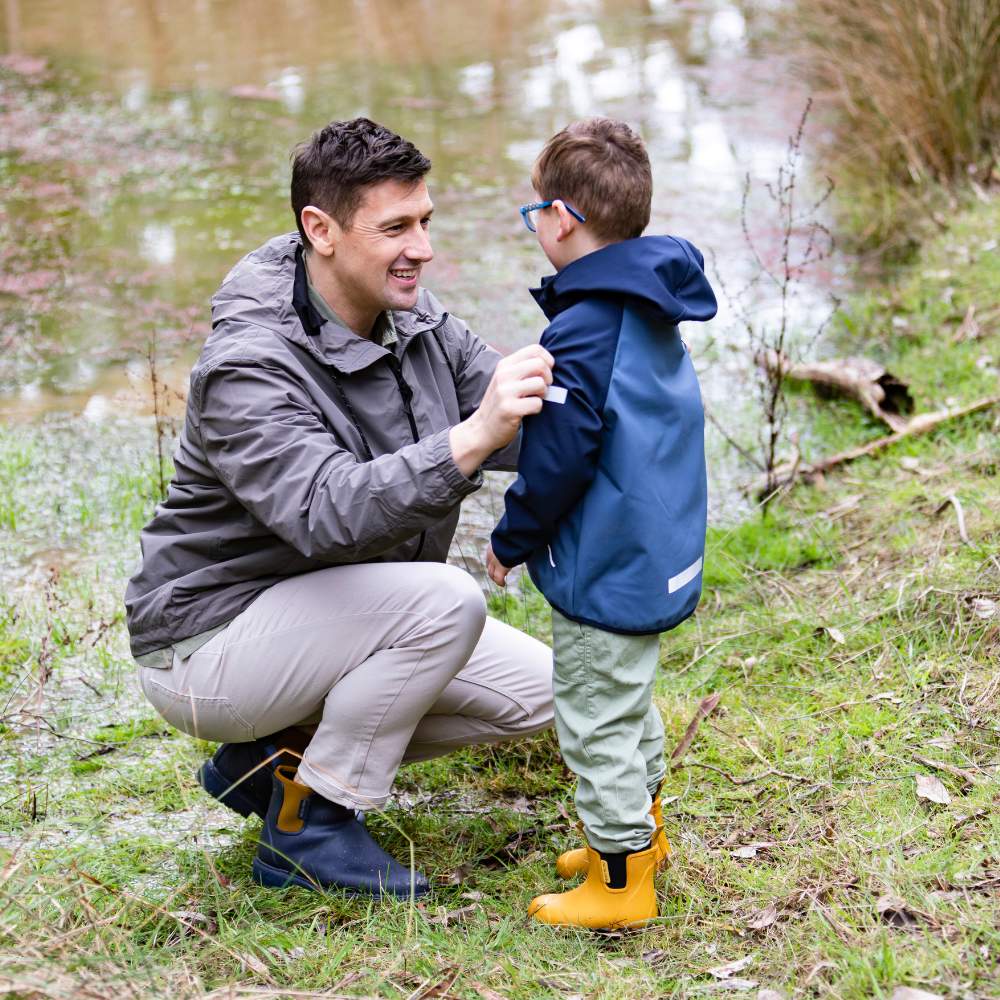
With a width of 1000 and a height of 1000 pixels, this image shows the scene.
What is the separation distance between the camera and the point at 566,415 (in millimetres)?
2252

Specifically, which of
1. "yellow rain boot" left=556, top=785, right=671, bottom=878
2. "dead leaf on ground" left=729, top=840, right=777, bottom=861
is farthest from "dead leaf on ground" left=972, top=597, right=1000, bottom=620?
"yellow rain boot" left=556, top=785, right=671, bottom=878

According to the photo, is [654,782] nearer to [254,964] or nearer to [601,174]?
[254,964]

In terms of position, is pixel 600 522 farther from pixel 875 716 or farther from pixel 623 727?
pixel 875 716

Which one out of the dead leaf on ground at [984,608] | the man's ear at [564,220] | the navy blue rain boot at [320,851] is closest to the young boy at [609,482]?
the man's ear at [564,220]

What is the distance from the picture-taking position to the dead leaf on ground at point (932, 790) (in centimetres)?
253

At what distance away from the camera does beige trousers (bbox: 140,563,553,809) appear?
98.4 inches

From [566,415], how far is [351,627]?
0.61m

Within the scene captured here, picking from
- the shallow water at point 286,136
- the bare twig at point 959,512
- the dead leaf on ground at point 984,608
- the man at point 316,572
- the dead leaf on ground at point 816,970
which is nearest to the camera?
the dead leaf on ground at point 816,970

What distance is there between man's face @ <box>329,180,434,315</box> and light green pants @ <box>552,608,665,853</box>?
72 cm

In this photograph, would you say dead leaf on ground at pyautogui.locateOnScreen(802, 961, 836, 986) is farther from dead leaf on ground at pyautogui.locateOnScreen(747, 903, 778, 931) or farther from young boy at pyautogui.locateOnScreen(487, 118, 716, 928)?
young boy at pyautogui.locateOnScreen(487, 118, 716, 928)

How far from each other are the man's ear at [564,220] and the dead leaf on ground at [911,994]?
4.48ft

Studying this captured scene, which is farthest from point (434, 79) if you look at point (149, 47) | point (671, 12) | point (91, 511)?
point (91, 511)

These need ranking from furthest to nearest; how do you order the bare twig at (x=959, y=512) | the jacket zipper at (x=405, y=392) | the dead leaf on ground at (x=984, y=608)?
the bare twig at (x=959, y=512), the dead leaf on ground at (x=984, y=608), the jacket zipper at (x=405, y=392)

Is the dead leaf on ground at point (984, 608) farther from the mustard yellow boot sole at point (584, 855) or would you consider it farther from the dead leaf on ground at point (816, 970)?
the dead leaf on ground at point (816, 970)
